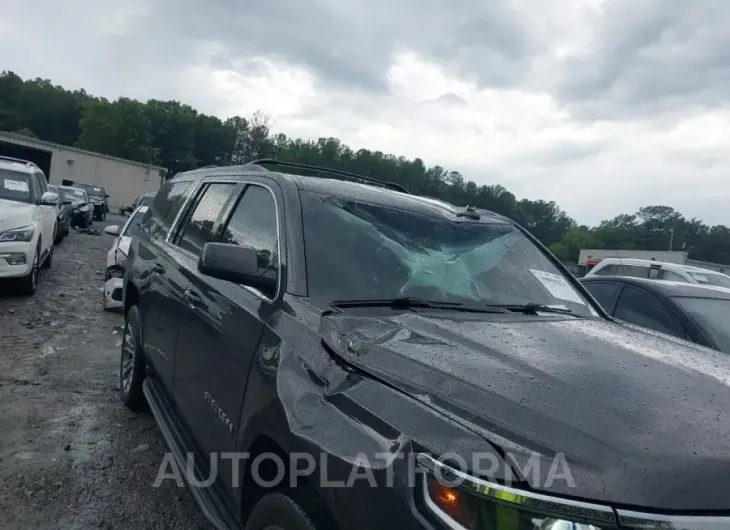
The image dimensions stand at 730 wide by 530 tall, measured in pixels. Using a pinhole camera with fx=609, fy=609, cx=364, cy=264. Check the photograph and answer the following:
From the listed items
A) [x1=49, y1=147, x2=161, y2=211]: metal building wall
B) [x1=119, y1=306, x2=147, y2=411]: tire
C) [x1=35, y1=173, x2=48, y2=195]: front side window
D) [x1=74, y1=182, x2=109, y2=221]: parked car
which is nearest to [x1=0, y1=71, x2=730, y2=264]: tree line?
[x1=49, y1=147, x2=161, y2=211]: metal building wall

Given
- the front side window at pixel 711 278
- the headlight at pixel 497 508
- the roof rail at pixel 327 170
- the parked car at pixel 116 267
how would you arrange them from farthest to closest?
the front side window at pixel 711 278 < the parked car at pixel 116 267 < the roof rail at pixel 327 170 < the headlight at pixel 497 508

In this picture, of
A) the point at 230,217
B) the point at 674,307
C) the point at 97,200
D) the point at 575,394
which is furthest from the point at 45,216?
the point at 97,200

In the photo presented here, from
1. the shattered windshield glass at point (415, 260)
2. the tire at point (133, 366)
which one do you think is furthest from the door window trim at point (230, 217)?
the tire at point (133, 366)

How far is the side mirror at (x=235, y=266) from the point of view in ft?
8.30

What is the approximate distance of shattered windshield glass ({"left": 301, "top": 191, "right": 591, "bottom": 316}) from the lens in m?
2.64

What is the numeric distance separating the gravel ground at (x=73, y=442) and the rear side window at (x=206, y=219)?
1.38m

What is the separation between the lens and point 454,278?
2.87 metres

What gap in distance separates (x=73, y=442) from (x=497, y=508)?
3.64 m

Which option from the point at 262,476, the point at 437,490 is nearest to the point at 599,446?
the point at 437,490

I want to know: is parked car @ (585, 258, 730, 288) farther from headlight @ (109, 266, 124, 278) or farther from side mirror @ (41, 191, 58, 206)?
side mirror @ (41, 191, 58, 206)

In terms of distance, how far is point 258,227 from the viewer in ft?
10.0

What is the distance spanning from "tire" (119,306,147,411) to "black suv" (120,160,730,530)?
24.6 inches

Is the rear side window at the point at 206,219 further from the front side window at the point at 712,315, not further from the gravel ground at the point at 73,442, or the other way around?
the front side window at the point at 712,315

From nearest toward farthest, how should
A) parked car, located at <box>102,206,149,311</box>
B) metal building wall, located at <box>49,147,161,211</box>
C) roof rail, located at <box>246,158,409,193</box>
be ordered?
roof rail, located at <box>246,158,409,193</box> → parked car, located at <box>102,206,149,311</box> → metal building wall, located at <box>49,147,161,211</box>
